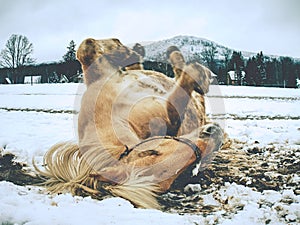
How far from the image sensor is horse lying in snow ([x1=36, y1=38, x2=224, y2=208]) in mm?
2863

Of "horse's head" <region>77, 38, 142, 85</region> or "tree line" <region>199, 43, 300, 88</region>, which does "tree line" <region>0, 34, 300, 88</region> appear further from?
"horse's head" <region>77, 38, 142, 85</region>

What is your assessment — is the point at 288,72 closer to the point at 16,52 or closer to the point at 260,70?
the point at 260,70

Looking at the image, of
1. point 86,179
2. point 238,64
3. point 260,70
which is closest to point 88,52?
point 86,179

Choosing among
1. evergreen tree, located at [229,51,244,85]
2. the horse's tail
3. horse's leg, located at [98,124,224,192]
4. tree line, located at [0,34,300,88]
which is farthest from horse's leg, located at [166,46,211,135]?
evergreen tree, located at [229,51,244,85]

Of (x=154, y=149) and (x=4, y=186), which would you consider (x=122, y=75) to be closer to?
(x=154, y=149)

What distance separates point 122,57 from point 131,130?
0.97 metres

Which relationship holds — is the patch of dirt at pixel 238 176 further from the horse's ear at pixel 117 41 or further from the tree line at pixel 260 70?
the tree line at pixel 260 70

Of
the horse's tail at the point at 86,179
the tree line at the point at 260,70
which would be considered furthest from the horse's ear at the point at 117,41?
Answer: the tree line at the point at 260,70

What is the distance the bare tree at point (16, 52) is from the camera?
26.7 feet

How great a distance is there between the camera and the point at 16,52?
9.41 metres

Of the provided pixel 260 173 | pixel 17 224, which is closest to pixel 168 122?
pixel 260 173

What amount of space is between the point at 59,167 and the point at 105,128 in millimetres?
591

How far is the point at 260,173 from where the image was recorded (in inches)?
129

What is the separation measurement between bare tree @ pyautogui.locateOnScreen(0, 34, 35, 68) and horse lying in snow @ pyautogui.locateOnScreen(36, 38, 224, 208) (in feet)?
15.7
